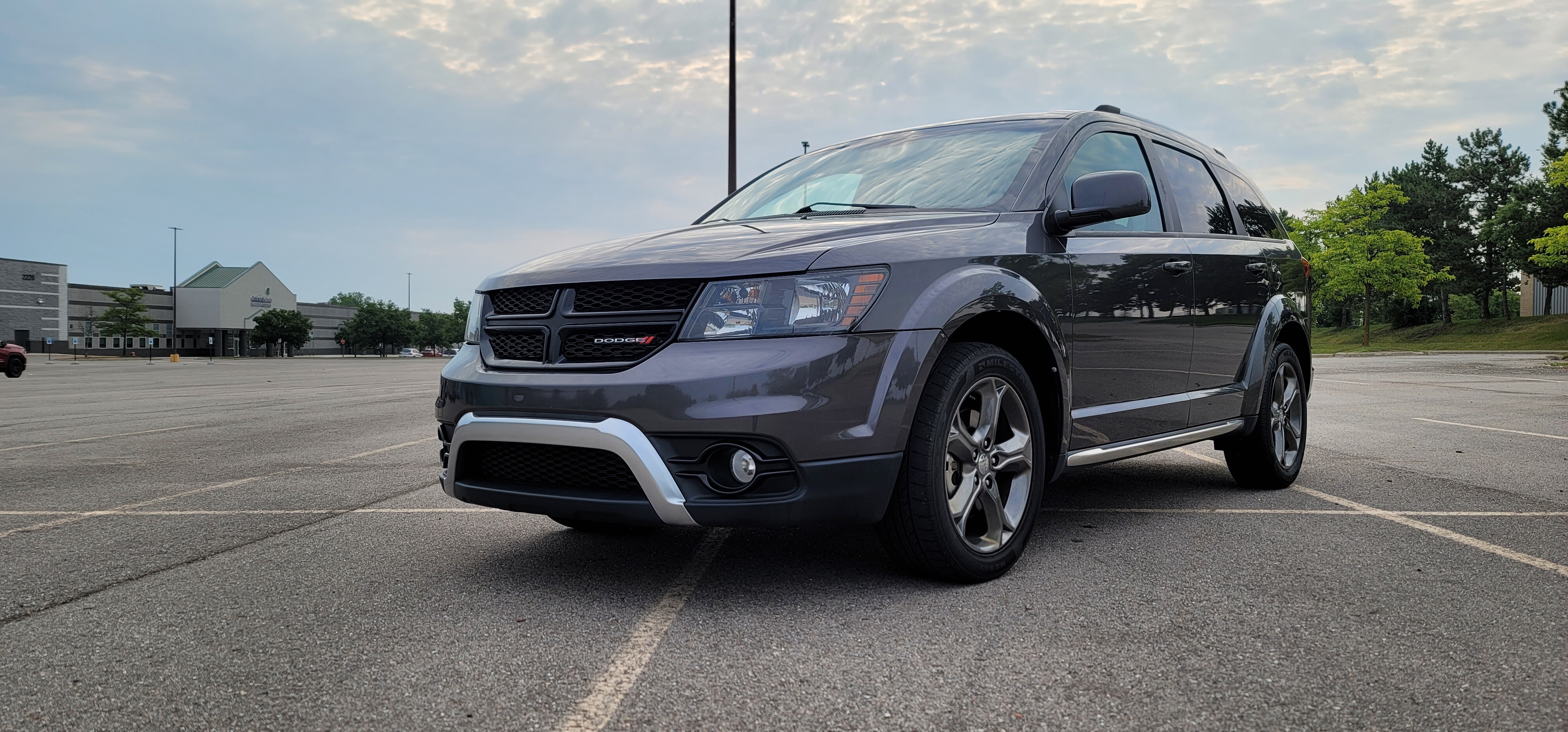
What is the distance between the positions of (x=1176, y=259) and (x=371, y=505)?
165 inches

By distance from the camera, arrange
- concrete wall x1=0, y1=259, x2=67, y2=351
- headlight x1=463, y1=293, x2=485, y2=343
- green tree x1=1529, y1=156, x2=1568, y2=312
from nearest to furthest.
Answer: headlight x1=463, y1=293, x2=485, y2=343
green tree x1=1529, y1=156, x2=1568, y2=312
concrete wall x1=0, y1=259, x2=67, y2=351

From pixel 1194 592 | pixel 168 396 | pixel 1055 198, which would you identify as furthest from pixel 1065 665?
pixel 168 396

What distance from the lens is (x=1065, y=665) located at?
260cm

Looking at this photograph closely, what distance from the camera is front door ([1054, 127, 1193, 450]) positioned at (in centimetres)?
410

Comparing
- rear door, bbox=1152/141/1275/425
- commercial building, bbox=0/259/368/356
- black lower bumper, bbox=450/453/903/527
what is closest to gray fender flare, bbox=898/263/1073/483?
black lower bumper, bbox=450/453/903/527

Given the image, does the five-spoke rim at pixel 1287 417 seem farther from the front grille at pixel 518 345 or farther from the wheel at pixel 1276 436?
the front grille at pixel 518 345

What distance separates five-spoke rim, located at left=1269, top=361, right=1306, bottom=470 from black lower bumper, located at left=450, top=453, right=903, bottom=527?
11.0ft

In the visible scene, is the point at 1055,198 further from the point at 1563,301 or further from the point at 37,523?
the point at 1563,301

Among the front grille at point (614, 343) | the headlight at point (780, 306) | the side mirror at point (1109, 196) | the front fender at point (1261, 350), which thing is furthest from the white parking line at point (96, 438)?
the front fender at point (1261, 350)

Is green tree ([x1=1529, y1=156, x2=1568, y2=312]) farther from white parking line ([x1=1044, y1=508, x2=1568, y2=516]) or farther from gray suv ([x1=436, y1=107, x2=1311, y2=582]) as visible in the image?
gray suv ([x1=436, y1=107, x2=1311, y2=582])

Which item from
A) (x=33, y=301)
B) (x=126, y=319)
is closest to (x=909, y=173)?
(x=126, y=319)

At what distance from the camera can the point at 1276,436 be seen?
18.7 feet

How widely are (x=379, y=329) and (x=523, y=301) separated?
5275 inches

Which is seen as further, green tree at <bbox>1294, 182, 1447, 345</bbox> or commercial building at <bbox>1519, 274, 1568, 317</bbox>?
commercial building at <bbox>1519, 274, 1568, 317</bbox>
